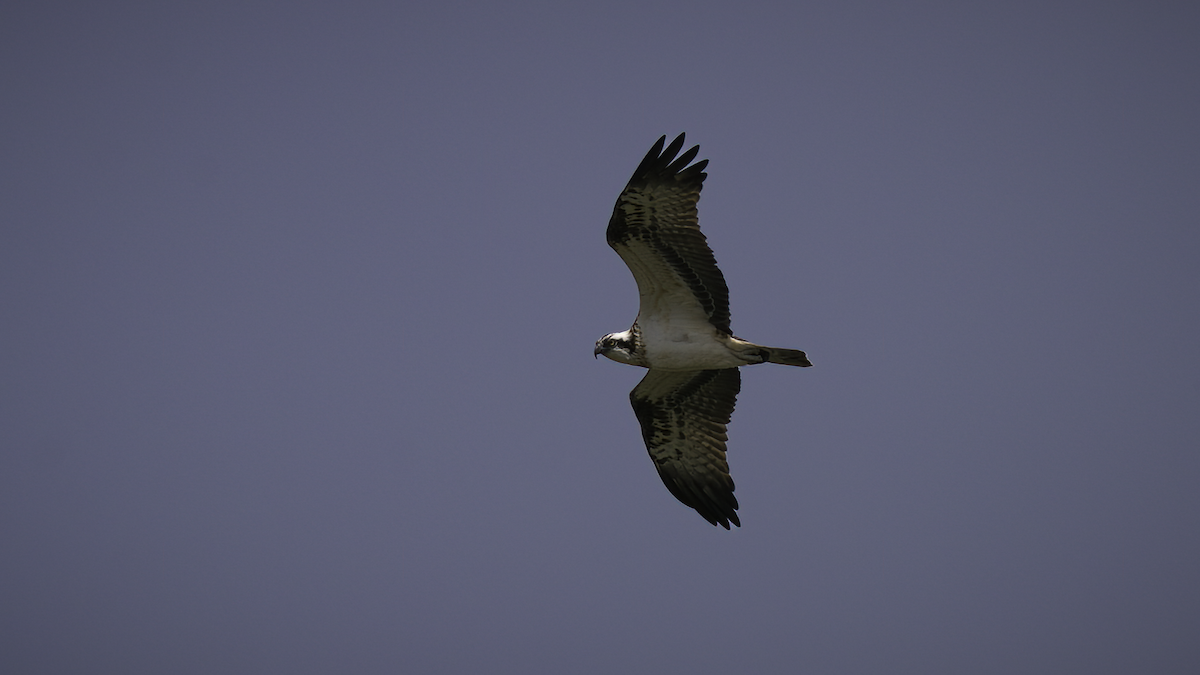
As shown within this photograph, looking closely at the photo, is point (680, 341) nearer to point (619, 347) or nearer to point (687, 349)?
point (687, 349)

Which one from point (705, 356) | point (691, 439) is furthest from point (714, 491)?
point (705, 356)

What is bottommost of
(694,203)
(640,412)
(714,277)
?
(640,412)

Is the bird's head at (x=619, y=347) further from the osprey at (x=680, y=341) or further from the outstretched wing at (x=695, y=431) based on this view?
the outstretched wing at (x=695, y=431)

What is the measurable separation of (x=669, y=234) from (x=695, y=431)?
3.23 m

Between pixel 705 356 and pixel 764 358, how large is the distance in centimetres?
75

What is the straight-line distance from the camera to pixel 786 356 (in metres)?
12.5

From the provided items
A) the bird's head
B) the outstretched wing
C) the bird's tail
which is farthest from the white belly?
the outstretched wing

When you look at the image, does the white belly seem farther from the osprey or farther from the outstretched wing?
the outstretched wing

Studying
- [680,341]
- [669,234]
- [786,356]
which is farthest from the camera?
[680,341]

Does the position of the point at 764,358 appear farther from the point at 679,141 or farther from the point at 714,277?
the point at 679,141

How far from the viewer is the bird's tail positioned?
40.7ft

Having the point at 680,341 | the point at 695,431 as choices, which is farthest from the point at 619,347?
the point at 695,431

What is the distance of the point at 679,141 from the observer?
39.3ft

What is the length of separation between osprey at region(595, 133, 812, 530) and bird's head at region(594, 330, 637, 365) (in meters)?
0.01
